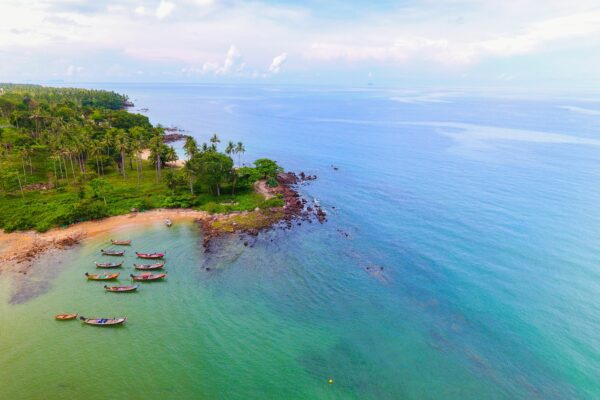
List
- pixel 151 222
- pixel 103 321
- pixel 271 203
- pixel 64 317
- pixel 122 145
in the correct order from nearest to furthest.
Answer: pixel 103 321, pixel 64 317, pixel 151 222, pixel 271 203, pixel 122 145

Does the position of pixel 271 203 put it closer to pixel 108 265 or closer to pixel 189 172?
pixel 189 172

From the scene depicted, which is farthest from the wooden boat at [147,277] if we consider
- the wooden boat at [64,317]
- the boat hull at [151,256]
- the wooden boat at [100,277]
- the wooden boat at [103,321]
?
the wooden boat at [64,317]

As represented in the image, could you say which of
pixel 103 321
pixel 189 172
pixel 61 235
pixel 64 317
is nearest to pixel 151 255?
pixel 103 321

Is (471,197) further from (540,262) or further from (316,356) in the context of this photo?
(316,356)

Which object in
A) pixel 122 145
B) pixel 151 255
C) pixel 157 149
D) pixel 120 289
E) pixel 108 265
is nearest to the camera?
pixel 120 289

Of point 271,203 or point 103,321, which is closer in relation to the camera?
point 103,321

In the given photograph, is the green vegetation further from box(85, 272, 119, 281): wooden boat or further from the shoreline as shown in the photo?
box(85, 272, 119, 281): wooden boat

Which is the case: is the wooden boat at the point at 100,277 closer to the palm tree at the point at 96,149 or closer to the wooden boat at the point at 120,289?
the wooden boat at the point at 120,289
